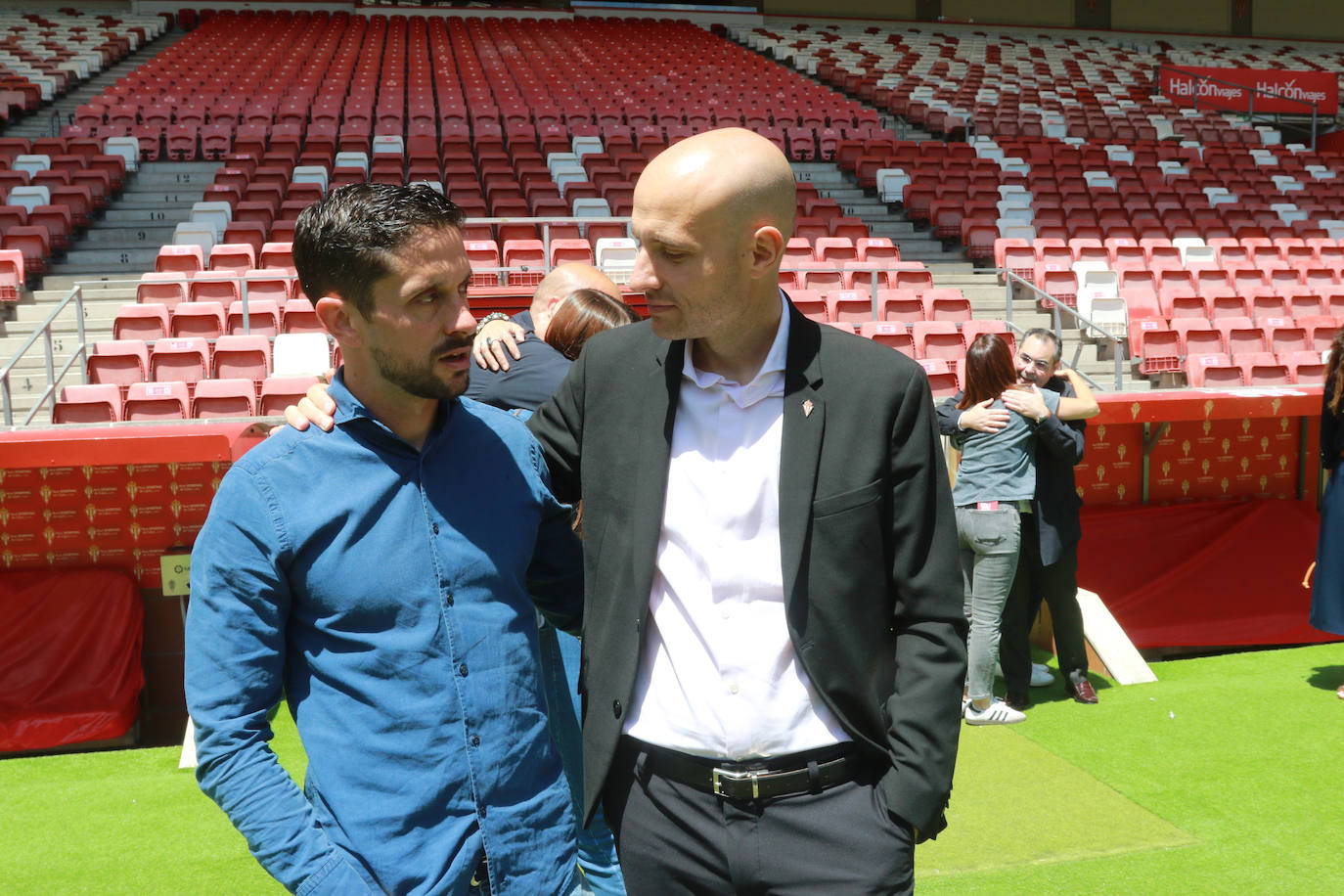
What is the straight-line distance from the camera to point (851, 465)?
5.42ft

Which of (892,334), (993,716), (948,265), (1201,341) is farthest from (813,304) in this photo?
(993,716)

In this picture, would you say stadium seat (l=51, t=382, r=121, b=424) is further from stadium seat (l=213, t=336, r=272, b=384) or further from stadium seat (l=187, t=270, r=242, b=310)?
stadium seat (l=187, t=270, r=242, b=310)

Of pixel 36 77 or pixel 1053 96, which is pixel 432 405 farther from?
pixel 1053 96

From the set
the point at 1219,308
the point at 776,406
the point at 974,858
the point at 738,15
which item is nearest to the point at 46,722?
the point at 974,858

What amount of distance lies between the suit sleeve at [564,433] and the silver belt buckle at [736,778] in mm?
567

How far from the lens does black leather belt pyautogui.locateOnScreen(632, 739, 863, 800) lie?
165 cm

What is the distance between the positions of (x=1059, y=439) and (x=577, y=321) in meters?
2.88

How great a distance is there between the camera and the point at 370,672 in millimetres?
1558

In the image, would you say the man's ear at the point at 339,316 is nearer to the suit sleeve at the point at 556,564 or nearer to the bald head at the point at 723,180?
the suit sleeve at the point at 556,564

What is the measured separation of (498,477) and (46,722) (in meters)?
4.24

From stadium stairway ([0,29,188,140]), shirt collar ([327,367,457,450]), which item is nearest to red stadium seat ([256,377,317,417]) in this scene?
shirt collar ([327,367,457,450])

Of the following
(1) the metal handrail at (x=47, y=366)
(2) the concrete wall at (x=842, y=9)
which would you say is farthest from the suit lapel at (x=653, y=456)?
(2) the concrete wall at (x=842, y=9)

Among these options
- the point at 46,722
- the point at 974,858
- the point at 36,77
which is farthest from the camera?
the point at 36,77

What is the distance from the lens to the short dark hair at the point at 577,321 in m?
2.62
